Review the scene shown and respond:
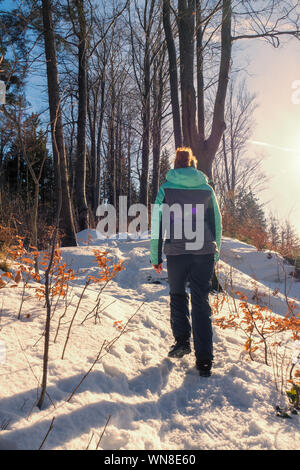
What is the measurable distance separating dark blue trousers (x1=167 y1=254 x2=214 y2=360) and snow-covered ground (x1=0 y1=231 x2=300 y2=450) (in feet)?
0.81

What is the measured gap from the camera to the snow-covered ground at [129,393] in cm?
144

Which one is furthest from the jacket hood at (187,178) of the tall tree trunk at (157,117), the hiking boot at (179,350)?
the tall tree trunk at (157,117)

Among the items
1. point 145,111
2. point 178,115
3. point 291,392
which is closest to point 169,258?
point 291,392

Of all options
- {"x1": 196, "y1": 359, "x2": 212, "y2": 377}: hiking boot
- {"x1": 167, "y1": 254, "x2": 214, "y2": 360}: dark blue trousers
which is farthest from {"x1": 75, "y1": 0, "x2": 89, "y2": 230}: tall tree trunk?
{"x1": 196, "y1": 359, "x2": 212, "y2": 377}: hiking boot

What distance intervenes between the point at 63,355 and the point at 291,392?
1569mm

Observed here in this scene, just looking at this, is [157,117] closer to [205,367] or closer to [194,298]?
[194,298]

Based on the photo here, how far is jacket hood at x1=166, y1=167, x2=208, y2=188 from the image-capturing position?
2.49 meters

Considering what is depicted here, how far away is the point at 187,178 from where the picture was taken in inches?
98.0

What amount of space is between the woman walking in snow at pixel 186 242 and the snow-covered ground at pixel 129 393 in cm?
36

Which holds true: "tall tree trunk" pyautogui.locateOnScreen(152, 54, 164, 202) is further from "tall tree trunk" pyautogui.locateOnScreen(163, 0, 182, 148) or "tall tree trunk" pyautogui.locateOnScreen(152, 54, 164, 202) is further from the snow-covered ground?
the snow-covered ground

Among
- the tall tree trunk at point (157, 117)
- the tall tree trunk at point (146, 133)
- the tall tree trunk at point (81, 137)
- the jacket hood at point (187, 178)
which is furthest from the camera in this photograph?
the tall tree trunk at point (157, 117)

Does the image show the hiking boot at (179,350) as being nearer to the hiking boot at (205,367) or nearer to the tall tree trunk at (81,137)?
the hiking boot at (205,367)

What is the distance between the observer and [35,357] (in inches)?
73.7

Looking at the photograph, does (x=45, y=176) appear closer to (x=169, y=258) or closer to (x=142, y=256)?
(x=142, y=256)
